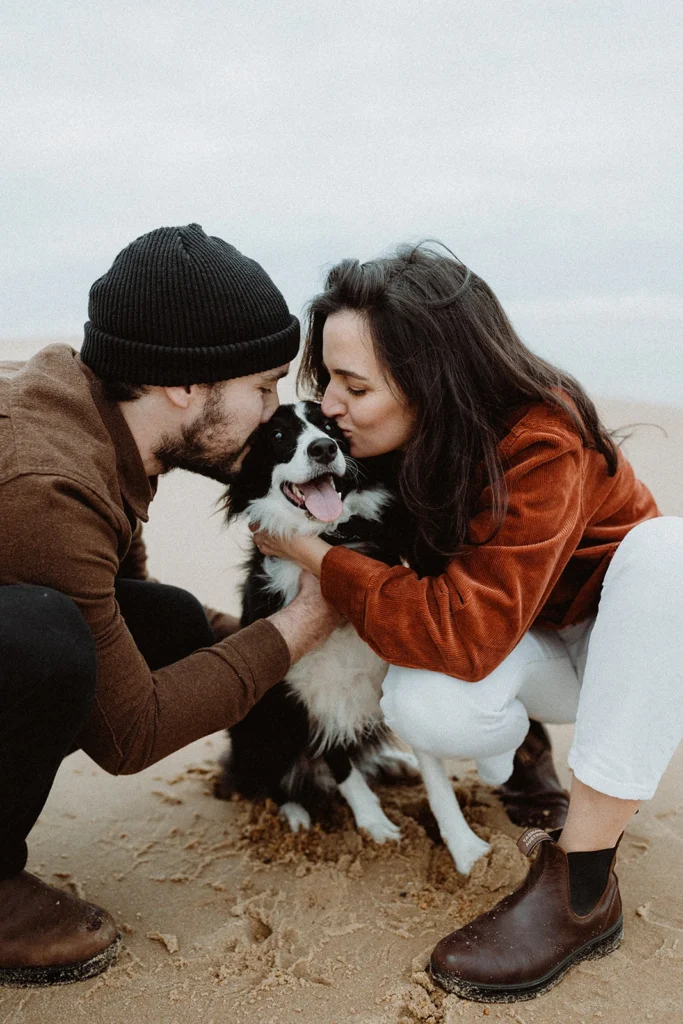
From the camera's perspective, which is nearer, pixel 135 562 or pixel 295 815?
pixel 295 815

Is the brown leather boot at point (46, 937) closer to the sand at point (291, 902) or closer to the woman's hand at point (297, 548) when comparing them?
the sand at point (291, 902)

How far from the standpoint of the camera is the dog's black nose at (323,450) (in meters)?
2.36

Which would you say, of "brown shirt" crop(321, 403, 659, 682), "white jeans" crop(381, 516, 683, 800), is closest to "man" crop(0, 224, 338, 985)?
"brown shirt" crop(321, 403, 659, 682)

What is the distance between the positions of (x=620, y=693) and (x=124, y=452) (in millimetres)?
1198

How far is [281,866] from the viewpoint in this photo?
2480mm

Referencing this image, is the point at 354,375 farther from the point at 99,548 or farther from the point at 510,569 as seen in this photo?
the point at 99,548

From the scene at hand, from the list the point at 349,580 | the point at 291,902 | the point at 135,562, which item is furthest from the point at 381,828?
the point at 135,562

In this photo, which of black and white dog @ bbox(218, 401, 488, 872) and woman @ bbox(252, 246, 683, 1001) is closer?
woman @ bbox(252, 246, 683, 1001)

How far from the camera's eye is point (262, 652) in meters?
2.18

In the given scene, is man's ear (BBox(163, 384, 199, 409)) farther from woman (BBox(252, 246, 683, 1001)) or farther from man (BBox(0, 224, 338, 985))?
→ woman (BBox(252, 246, 683, 1001))

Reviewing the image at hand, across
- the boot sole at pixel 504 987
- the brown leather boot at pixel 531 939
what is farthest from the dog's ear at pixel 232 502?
the boot sole at pixel 504 987

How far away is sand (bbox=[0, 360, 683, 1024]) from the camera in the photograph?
6.15 ft

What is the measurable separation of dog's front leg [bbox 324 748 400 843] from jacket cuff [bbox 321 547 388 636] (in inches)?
24.5

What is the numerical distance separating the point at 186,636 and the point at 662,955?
1423 millimetres
